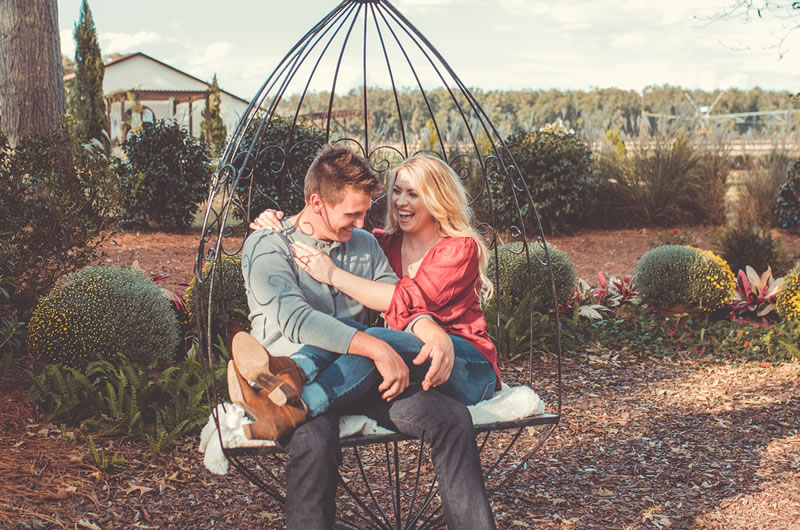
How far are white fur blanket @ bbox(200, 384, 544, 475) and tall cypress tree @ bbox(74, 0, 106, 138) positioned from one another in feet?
46.7

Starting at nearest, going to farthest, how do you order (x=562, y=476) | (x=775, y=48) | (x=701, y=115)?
1. (x=562, y=476)
2. (x=775, y=48)
3. (x=701, y=115)

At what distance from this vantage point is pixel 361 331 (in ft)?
6.48

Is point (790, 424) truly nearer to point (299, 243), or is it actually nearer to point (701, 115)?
point (299, 243)

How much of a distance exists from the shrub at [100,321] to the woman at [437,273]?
132 cm

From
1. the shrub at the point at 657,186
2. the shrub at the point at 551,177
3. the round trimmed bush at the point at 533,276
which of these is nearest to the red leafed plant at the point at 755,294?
the round trimmed bush at the point at 533,276

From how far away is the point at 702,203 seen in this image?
839 centimetres

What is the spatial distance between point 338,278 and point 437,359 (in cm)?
43

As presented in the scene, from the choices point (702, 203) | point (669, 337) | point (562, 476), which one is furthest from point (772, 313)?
point (702, 203)

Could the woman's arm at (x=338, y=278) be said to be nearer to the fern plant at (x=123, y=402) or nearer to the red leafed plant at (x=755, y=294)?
the fern plant at (x=123, y=402)

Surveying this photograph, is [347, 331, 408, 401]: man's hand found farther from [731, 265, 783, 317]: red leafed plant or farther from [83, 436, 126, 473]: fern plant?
[731, 265, 783, 317]: red leafed plant

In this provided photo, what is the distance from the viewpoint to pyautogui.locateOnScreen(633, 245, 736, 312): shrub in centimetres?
482

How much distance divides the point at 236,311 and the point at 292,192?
326 cm

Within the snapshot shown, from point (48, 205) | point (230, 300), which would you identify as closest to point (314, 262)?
point (230, 300)

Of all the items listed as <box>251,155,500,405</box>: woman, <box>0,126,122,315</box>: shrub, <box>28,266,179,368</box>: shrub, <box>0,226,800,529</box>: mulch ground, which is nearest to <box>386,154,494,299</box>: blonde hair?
<box>251,155,500,405</box>: woman
